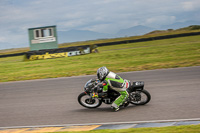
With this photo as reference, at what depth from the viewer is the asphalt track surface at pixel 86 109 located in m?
6.46

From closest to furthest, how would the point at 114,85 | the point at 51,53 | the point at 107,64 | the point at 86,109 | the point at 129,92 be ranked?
the point at 114,85, the point at 129,92, the point at 86,109, the point at 107,64, the point at 51,53

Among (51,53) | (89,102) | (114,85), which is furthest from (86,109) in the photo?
(51,53)

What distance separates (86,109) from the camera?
25.0ft

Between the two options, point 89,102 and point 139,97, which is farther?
point 89,102

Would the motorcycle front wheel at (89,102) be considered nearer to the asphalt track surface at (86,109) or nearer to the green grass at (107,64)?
the asphalt track surface at (86,109)

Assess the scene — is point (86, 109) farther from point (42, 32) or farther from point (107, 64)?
point (42, 32)

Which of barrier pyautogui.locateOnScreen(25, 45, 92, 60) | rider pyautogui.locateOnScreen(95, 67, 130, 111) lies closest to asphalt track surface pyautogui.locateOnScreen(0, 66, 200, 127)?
rider pyautogui.locateOnScreen(95, 67, 130, 111)

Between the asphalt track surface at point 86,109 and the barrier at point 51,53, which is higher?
the barrier at point 51,53

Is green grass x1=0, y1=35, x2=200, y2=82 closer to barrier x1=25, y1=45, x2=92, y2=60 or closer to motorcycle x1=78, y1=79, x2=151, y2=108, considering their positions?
barrier x1=25, y1=45, x2=92, y2=60

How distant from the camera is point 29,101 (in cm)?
925

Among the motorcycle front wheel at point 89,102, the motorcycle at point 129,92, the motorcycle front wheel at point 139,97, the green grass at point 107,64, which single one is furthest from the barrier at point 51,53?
the motorcycle front wheel at point 139,97

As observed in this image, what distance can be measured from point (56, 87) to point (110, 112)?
4956 mm

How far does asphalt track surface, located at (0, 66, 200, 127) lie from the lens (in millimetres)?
6465

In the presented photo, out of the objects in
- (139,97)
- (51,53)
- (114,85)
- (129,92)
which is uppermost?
(51,53)
